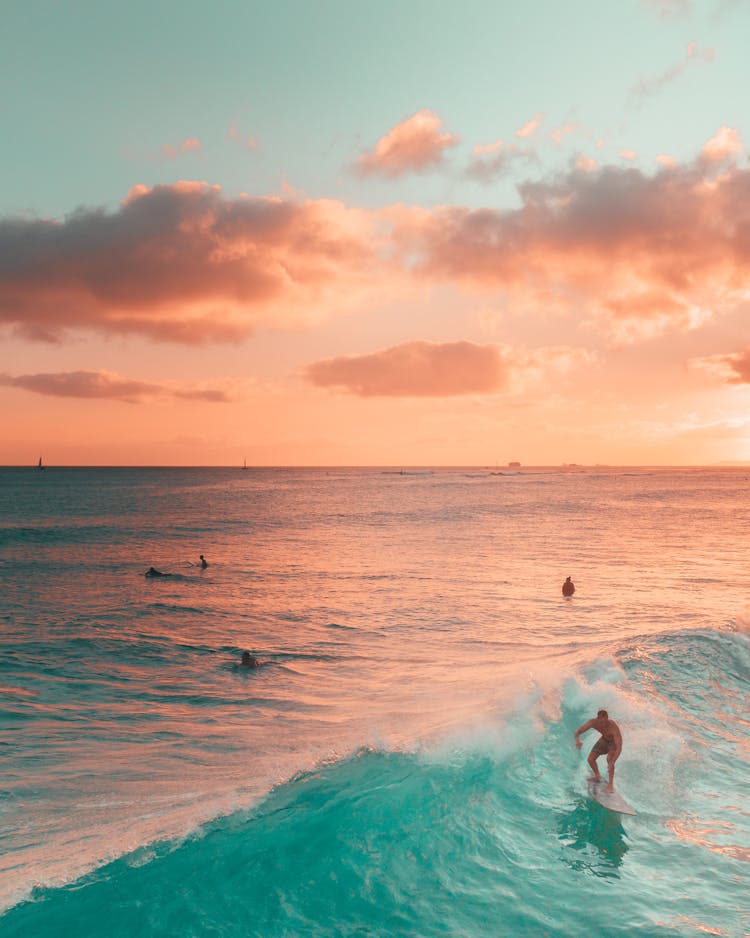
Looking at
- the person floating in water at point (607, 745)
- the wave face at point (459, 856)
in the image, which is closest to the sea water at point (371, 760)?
the wave face at point (459, 856)

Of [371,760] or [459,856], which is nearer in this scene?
[459,856]

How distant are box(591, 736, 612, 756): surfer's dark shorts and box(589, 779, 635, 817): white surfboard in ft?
1.99

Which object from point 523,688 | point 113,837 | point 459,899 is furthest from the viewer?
point 523,688

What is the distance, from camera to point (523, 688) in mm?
19469

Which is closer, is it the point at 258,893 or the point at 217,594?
the point at 258,893

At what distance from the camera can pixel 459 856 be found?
11141 mm

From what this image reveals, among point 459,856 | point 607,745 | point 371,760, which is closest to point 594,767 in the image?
point 607,745

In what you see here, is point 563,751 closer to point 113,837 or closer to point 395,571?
point 113,837

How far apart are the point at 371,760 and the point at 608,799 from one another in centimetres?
532

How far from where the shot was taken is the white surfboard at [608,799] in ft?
42.1

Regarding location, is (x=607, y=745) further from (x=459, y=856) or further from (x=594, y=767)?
(x=459, y=856)

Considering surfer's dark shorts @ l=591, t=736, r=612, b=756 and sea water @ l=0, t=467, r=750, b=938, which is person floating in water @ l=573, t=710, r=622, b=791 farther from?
sea water @ l=0, t=467, r=750, b=938

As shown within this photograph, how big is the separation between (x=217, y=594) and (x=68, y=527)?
161 ft

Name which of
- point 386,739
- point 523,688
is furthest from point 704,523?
point 386,739
